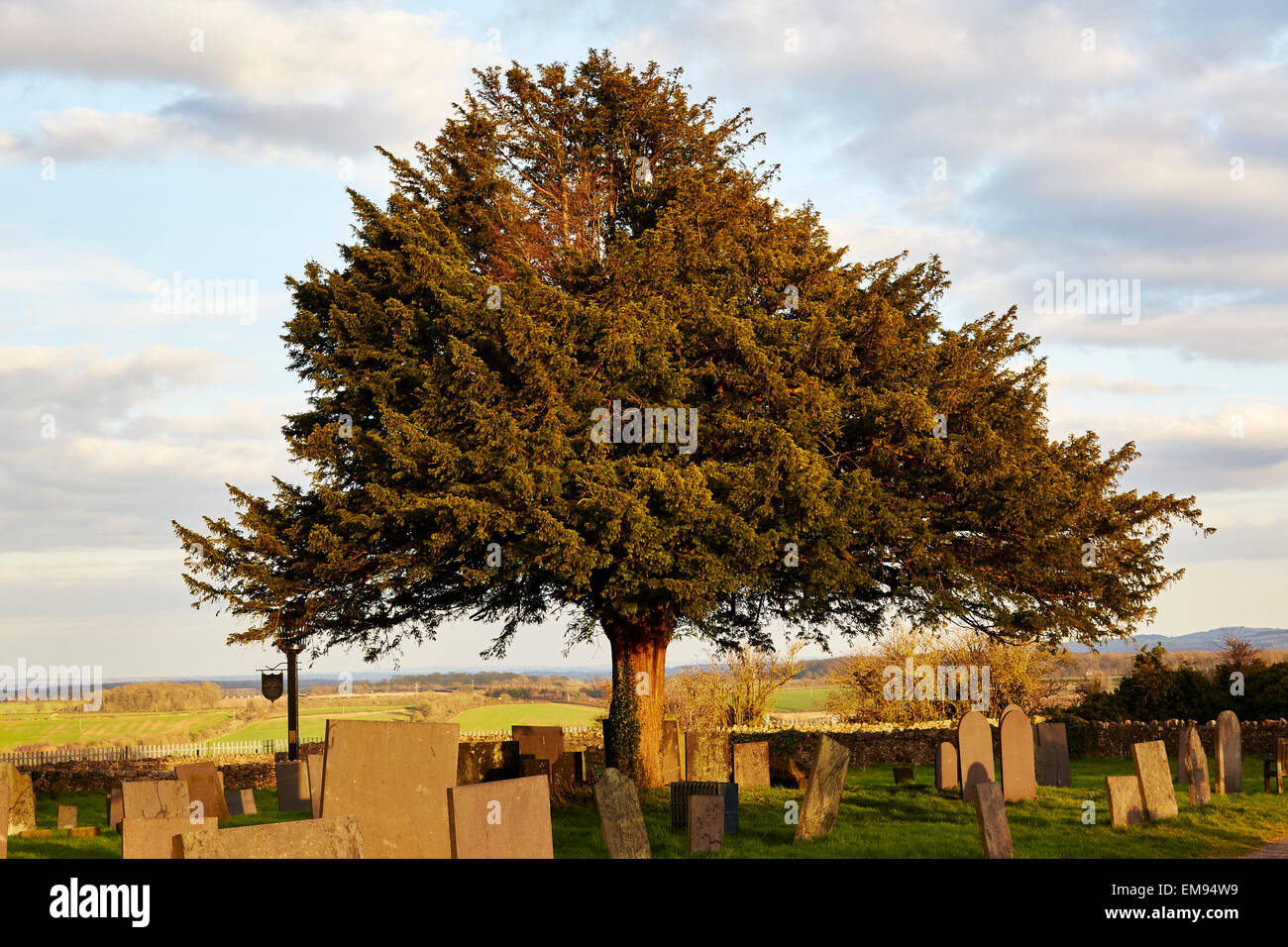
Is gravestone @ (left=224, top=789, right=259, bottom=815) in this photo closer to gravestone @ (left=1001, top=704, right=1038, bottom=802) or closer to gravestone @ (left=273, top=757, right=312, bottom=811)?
gravestone @ (left=273, top=757, right=312, bottom=811)

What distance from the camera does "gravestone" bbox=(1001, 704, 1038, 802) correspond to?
60.9 ft

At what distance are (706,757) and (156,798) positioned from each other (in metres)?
14.7

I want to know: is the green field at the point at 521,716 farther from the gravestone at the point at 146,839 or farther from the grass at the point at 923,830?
the gravestone at the point at 146,839

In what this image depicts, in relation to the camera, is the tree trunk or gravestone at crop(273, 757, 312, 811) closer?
the tree trunk

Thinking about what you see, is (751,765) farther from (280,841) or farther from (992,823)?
(280,841)

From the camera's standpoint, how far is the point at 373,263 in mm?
22734

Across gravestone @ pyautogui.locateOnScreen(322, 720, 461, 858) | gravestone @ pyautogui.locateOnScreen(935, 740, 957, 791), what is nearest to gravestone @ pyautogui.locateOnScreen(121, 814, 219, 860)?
gravestone @ pyautogui.locateOnScreen(322, 720, 461, 858)

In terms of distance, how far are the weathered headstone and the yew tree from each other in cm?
459

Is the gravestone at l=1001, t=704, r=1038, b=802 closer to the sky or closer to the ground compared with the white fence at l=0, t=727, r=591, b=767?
closer to the sky

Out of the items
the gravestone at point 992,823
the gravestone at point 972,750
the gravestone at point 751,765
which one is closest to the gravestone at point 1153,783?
the gravestone at point 972,750

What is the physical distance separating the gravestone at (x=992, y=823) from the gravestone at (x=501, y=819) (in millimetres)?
5440

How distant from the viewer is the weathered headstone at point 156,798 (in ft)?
54.3

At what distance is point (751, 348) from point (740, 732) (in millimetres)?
19576

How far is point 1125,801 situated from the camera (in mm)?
16359
